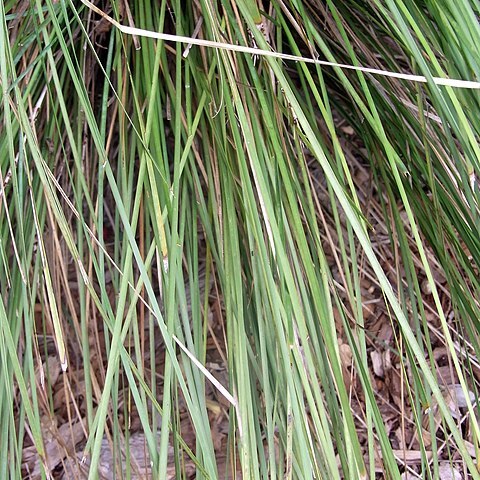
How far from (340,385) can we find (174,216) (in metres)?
0.23

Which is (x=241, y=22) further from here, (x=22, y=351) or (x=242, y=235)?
(x=22, y=351)

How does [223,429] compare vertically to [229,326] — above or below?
below

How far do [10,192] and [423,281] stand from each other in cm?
69

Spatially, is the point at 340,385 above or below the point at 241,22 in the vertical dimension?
below

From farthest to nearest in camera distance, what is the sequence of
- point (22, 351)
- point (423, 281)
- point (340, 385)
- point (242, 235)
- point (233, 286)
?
1. point (423, 281)
2. point (22, 351)
3. point (242, 235)
4. point (233, 286)
5. point (340, 385)

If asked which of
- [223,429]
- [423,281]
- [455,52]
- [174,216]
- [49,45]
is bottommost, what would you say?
[223,429]

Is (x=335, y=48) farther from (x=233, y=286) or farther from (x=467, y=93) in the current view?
(x=233, y=286)

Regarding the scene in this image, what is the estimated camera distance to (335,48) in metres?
0.82

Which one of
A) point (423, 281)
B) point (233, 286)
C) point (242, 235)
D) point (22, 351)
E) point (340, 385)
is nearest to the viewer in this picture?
point (340, 385)

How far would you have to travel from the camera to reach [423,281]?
3.16 ft

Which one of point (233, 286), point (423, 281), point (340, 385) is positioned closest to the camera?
point (340, 385)

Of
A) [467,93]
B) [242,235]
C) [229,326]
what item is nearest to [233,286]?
[229,326]

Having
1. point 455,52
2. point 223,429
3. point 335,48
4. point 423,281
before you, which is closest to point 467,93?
point 455,52

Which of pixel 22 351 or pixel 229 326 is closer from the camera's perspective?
pixel 229 326
